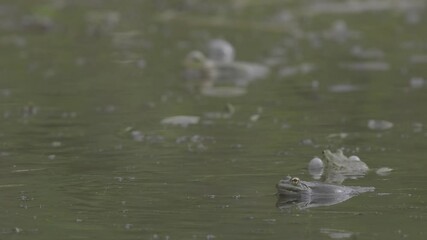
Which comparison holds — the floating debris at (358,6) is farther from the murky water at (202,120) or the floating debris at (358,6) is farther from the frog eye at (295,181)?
the frog eye at (295,181)

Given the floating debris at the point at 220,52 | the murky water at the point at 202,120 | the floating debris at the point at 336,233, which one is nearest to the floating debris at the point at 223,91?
the murky water at the point at 202,120

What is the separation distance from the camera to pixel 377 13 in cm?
1684

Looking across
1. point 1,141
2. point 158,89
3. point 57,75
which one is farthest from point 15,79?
point 1,141

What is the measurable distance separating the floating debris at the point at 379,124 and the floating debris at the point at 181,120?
131 centimetres

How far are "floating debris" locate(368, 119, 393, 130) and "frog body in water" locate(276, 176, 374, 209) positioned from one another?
2.41 m

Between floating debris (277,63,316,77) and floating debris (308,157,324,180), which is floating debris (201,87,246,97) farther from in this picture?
floating debris (308,157,324,180)

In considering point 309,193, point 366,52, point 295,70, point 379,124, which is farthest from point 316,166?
point 366,52

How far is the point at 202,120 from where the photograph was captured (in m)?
9.38

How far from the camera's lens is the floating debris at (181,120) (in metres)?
9.25

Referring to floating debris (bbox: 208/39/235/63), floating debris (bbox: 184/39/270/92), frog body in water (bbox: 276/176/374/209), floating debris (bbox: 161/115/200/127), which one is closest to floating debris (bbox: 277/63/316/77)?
floating debris (bbox: 184/39/270/92)

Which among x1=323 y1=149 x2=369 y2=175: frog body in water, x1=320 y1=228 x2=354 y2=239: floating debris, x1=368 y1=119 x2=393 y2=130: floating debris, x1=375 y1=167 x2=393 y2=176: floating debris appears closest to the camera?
x1=320 y1=228 x2=354 y2=239: floating debris

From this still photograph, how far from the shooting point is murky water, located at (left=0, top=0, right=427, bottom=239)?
234 inches

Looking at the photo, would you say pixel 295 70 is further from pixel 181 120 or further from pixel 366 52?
pixel 181 120

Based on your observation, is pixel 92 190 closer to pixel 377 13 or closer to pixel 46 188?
pixel 46 188
